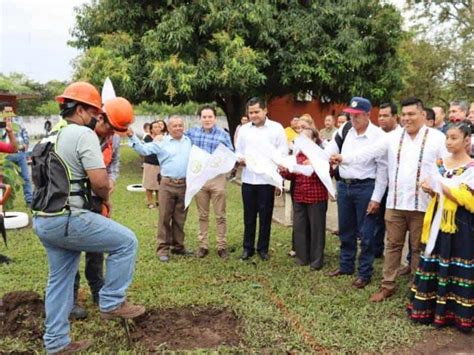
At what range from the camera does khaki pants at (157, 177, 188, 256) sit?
598cm

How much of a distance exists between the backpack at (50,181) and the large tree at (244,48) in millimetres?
8687

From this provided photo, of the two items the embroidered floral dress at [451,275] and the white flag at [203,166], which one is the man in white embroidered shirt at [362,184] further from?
the white flag at [203,166]

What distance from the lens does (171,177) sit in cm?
596

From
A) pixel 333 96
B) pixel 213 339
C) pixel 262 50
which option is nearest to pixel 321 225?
pixel 213 339

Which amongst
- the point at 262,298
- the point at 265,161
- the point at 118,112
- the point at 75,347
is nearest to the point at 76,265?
the point at 75,347

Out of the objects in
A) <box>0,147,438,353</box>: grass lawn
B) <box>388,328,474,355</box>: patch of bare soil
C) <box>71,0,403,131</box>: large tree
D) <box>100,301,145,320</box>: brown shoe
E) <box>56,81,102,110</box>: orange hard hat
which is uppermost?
<box>71,0,403,131</box>: large tree

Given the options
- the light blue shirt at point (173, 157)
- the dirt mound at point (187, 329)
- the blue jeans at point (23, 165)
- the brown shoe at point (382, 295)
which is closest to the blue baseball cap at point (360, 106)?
the brown shoe at point (382, 295)

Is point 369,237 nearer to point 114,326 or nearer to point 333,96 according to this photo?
point 114,326

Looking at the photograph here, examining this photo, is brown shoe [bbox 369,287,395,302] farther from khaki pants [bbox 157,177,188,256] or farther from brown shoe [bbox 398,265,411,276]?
khaki pants [bbox 157,177,188,256]

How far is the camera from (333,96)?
46.9ft

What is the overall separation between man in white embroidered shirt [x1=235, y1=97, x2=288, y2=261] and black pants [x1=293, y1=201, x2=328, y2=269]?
39cm

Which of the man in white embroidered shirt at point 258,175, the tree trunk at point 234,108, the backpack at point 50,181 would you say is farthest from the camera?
the tree trunk at point 234,108

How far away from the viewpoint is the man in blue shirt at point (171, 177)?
592cm

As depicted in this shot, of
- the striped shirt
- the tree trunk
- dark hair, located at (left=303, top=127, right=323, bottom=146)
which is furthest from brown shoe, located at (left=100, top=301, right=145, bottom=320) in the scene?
the tree trunk
